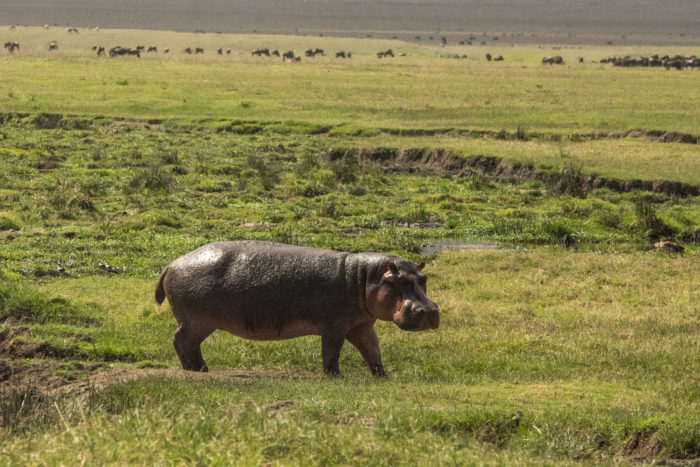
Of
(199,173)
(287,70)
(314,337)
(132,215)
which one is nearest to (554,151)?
(199,173)

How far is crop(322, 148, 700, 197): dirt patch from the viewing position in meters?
27.1

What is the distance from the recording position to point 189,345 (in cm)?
1187

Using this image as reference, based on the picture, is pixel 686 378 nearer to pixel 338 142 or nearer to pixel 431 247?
pixel 431 247

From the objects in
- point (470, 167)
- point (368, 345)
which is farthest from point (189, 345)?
point (470, 167)

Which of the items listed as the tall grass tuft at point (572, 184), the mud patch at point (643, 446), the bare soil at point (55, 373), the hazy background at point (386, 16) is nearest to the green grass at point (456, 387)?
the mud patch at point (643, 446)

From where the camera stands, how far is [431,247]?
21.4 meters

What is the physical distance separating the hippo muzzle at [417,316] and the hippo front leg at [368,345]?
1103 mm

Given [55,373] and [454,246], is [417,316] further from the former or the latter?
[454,246]

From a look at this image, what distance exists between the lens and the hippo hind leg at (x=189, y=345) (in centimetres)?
1184

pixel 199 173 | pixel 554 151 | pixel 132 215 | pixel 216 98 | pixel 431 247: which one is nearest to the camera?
pixel 431 247

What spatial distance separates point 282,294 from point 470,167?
20293 millimetres

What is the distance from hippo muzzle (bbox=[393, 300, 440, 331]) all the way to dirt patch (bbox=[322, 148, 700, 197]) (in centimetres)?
1768

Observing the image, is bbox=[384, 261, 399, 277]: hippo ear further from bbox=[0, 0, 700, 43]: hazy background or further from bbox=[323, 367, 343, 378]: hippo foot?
bbox=[0, 0, 700, 43]: hazy background

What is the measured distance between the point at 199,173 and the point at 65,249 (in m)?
10.4
